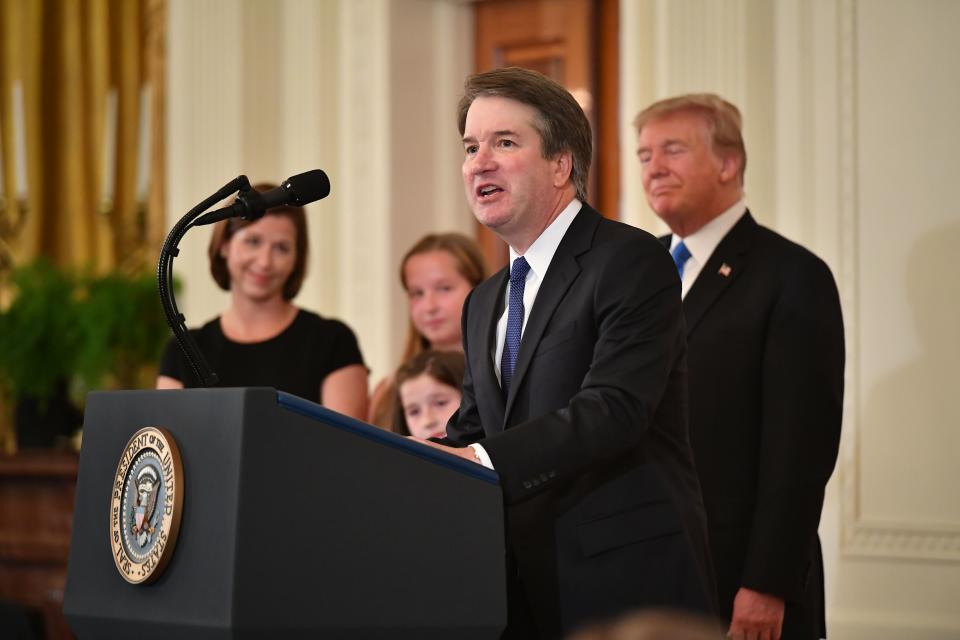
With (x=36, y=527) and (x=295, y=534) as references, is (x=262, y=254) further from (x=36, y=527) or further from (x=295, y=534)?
(x=295, y=534)

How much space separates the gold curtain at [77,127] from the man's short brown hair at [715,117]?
3.78 metres

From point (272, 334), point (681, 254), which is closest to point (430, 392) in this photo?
point (272, 334)

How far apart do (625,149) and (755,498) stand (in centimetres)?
201

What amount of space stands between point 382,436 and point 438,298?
2.13m

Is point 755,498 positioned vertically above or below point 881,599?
above

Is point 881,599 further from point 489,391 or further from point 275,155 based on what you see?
point 275,155

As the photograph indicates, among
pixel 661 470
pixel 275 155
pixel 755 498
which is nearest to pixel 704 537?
pixel 661 470

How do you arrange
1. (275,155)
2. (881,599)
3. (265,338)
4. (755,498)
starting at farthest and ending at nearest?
(275,155) → (881,599) → (265,338) → (755,498)

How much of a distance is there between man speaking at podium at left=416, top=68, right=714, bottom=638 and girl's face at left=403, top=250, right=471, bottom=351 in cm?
162

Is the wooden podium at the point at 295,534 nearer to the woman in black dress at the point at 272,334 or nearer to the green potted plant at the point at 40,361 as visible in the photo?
the woman in black dress at the point at 272,334

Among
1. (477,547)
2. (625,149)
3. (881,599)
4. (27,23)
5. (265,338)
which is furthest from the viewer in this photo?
(27,23)

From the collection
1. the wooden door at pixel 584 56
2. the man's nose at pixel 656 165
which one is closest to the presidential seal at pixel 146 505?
the man's nose at pixel 656 165

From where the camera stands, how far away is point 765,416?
116 inches

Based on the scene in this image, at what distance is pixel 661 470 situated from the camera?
6.73 ft
